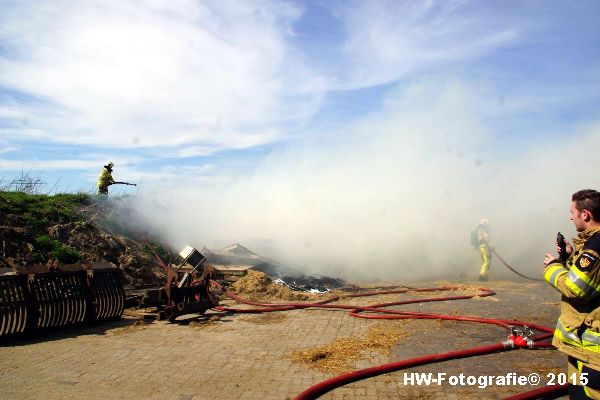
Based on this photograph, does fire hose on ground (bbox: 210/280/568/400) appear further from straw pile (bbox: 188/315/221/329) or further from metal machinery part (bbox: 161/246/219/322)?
metal machinery part (bbox: 161/246/219/322)

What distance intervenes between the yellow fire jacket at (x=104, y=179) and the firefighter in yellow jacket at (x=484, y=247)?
13.0 meters

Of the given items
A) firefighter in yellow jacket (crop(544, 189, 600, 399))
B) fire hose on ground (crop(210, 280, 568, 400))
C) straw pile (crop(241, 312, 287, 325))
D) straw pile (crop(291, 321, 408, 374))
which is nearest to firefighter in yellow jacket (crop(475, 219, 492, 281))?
fire hose on ground (crop(210, 280, 568, 400))

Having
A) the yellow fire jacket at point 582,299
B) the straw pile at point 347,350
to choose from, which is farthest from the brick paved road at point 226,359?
the yellow fire jacket at point 582,299

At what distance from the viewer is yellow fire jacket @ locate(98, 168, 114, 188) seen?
1455cm

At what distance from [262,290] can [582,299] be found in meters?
8.74

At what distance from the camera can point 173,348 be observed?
6172 millimetres

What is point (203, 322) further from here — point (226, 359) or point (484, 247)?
point (484, 247)

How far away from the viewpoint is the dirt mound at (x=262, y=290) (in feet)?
34.5

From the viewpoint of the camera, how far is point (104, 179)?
48.0ft

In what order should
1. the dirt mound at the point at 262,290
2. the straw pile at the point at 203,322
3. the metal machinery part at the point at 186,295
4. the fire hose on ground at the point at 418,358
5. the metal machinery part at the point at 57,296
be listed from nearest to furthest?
the fire hose on ground at the point at 418,358 < the metal machinery part at the point at 57,296 < the straw pile at the point at 203,322 < the metal machinery part at the point at 186,295 < the dirt mound at the point at 262,290

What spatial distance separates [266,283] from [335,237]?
7237 mm

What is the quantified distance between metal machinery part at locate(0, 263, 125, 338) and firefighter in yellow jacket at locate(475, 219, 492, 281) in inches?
443

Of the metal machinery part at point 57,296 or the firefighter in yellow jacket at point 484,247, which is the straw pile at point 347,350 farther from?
the firefighter in yellow jacket at point 484,247

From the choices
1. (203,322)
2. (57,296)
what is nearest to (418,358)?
(203,322)
